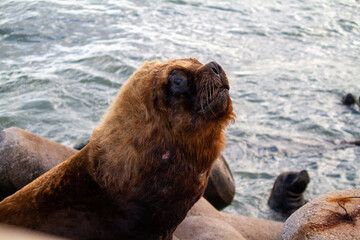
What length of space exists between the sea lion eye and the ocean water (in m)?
3.37

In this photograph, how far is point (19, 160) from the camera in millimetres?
4410

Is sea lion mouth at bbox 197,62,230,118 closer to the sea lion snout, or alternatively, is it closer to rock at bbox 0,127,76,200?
the sea lion snout

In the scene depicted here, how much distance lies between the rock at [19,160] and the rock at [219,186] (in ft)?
6.01

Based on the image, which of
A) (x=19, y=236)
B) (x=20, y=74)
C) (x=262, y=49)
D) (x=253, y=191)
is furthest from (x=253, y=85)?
(x=19, y=236)

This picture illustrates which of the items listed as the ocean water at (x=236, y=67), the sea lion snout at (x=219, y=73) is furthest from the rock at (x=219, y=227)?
the sea lion snout at (x=219, y=73)

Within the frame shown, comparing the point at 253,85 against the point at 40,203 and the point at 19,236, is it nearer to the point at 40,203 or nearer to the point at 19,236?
the point at 40,203

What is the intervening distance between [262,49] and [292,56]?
2.36 ft

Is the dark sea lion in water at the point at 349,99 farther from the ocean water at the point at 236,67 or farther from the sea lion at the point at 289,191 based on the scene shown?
the sea lion at the point at 289,191

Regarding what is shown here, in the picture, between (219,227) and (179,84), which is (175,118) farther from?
(219,227)

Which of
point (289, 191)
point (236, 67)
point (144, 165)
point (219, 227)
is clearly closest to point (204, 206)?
point (219, 227)

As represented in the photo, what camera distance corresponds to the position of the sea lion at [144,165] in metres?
2.98

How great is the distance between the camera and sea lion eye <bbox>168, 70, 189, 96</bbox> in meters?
3.01

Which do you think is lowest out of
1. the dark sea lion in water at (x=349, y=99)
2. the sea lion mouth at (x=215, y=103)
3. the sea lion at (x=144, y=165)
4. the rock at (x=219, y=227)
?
the dark sea lion in water at (x=349, y=99)

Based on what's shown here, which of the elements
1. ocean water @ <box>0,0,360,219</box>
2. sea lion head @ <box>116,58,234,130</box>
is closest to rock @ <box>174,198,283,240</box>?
ocean water @ <box>0,0,360,219</box>
